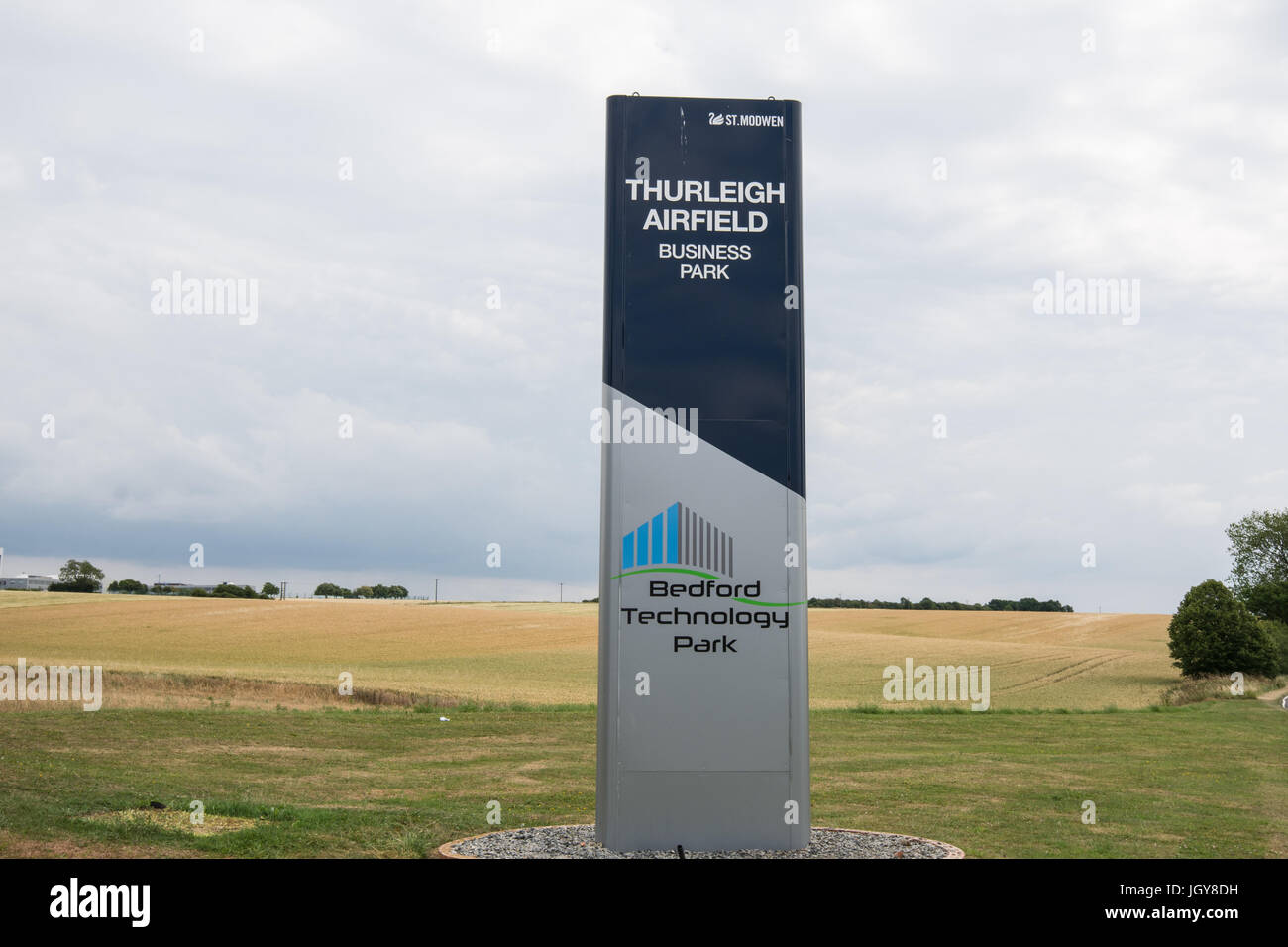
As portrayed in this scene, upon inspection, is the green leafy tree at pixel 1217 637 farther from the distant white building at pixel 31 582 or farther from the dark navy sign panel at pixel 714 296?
the distant white building at pixel 31 582

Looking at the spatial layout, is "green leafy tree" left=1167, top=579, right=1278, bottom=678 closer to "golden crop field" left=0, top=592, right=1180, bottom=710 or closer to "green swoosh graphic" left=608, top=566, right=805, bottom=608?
"golden crop field" left=0, top=592, right=1180, bottom=710

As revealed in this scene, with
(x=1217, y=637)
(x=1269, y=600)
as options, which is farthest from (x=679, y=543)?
(x=1269, y=600)

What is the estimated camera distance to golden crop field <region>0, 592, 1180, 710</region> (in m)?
30.2

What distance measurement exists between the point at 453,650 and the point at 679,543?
38.5 meters

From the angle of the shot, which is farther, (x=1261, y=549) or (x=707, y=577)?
(x=1261, y=549)

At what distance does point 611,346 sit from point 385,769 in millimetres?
9919

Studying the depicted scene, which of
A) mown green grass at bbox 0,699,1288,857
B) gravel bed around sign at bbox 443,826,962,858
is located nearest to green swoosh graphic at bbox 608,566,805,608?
gravel bed around sign at bbox 443,826,962,858

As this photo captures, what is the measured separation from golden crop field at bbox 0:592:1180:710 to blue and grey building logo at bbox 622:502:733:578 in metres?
18.7

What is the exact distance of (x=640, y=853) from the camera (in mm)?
7988

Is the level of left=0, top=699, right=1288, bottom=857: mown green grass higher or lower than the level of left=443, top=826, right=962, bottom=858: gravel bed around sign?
lower

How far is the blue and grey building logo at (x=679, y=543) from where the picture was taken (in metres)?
8.20

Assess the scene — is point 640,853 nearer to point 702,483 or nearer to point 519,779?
point 702,483
